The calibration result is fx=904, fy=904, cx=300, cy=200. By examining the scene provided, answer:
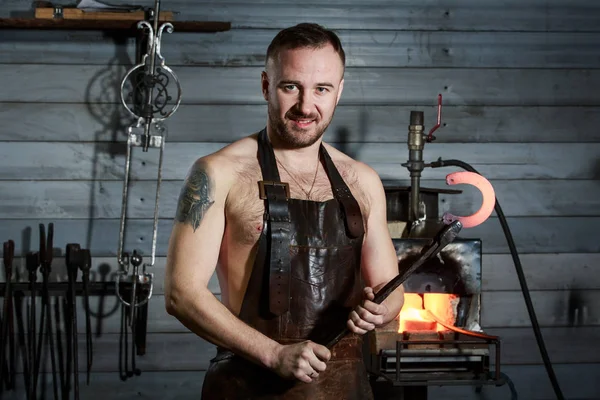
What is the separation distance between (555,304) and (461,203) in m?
0.70

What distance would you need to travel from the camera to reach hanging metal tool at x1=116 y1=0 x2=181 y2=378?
4051mm

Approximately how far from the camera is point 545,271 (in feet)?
14.8

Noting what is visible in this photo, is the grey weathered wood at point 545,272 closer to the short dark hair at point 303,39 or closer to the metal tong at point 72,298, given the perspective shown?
the metal tong at point 72,298

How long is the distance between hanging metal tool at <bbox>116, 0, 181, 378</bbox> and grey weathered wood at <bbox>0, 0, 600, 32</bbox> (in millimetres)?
285

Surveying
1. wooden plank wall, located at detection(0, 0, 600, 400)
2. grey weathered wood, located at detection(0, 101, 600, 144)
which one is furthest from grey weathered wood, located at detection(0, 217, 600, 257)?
grey weathered wood, located at detection(0, 101, 600, 144)

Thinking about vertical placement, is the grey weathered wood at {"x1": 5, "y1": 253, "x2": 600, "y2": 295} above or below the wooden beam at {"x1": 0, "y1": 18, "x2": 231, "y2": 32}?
below

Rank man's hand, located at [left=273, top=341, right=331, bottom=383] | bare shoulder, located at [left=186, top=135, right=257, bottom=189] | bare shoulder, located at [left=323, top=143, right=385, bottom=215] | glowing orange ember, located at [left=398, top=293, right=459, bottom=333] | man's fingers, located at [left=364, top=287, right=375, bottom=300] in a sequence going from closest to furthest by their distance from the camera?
man's hand, located at [left=273, top=341, right=331, bottom=383] → man's fingers, located at [left=364, top=287, right=375, bottom=300] → bare shoulder, located at [left=186, top=135, right=257, bottom=189] → bare shoulder, located at [left=323, top=143, right=385, bottom=215] → glowing orange ember, located at [left=398, top=293, right=459, bottom=333]

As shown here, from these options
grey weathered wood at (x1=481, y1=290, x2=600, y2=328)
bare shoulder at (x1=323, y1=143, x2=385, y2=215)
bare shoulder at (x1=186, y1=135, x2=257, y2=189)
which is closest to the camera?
bare shoulder at (x1=186, y1=135, x2=257, y2=189)

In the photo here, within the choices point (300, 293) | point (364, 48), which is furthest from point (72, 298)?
point (300, 293)

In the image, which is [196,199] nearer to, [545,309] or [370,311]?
[370,311]

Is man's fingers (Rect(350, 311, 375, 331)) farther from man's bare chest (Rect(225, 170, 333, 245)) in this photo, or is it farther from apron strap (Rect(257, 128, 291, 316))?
man's bare chest (Rect(225, 170, 333, 245))

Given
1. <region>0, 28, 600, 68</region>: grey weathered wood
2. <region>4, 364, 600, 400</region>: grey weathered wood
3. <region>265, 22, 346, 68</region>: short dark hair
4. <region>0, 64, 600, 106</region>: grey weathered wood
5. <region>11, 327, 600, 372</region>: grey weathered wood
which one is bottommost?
<region>4, 364, 600, 400</region>: grey weathered wood

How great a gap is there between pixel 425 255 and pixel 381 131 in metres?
2.20

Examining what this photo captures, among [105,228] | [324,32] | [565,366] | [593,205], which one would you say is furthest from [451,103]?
[324,32]
